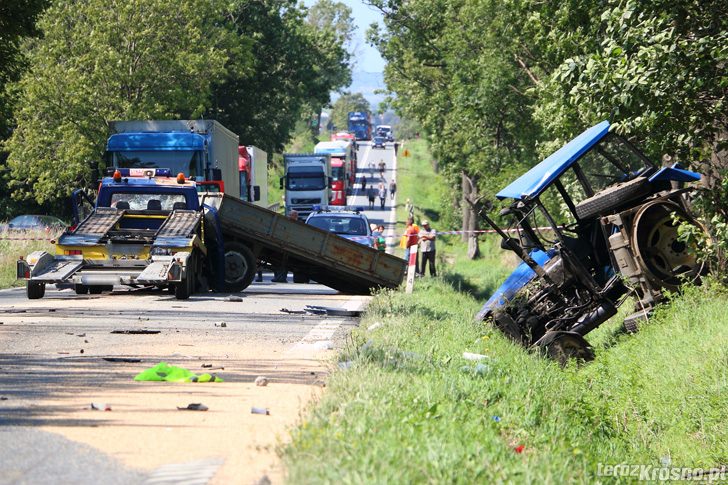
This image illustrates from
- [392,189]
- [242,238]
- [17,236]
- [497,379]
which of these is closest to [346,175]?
[392,189]

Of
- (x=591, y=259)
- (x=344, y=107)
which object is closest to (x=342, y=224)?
(x=591, y=259)

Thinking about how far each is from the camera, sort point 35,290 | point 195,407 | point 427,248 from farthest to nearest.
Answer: point 427,248 < point 35,290 < point 195,407

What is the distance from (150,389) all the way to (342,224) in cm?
2133

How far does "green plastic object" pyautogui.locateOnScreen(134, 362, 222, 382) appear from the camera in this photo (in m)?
9.71

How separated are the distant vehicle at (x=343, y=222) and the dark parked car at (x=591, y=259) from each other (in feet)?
48.6

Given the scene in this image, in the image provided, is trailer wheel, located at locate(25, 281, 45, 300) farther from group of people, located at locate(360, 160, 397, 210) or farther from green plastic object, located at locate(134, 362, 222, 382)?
group of people, located at locate(360, 160, 397, 210)

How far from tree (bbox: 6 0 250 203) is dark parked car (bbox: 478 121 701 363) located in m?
30.6

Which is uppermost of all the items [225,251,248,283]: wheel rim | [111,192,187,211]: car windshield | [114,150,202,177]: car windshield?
[114,150,202,177]: car windshield

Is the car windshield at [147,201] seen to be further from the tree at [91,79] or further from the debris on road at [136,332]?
the tree at [91,79]

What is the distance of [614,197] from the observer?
1486cm

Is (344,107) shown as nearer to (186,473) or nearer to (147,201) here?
(147,201)

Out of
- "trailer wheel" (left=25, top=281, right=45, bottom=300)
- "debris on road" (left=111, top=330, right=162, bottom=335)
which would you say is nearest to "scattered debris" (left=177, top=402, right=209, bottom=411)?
"debris on road" (left=111, top=330, right=162, bottom=335)

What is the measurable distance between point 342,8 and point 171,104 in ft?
357

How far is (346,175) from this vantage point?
3127 inches
